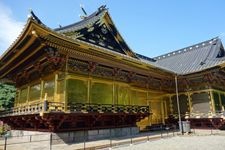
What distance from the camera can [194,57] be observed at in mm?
27672

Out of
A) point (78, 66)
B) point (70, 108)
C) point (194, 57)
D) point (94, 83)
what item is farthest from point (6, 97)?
point (194, 57)

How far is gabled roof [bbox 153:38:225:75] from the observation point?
24222mm

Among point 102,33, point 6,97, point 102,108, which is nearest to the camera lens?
point 102,108

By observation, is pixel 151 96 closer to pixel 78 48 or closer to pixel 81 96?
pixel 81 96

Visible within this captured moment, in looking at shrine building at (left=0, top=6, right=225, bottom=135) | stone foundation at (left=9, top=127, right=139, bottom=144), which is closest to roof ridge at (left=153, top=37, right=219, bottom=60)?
shrine building at (left=0, top=6, right=225, bottom=135)

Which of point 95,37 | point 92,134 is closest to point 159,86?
point 95,37

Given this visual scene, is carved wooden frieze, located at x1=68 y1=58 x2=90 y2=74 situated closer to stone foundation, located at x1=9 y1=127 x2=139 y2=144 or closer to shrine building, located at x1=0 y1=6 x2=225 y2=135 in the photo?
shrine building, located at x1=0 y1=6 x2=225 y2=135

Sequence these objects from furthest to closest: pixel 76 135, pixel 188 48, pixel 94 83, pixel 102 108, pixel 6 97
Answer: pixel 6 97
pixel 188 48
pixel 94 83
pixel 102 108
pixel 76 135

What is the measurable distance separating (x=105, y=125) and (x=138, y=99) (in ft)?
22.9

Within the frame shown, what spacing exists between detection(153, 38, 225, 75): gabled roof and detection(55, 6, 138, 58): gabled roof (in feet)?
27.5

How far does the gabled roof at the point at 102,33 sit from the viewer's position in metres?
17.0

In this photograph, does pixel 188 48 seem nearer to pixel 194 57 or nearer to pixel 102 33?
pixel 194 57

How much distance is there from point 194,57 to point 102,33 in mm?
14936

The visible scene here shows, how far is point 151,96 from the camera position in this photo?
23.7 meters
